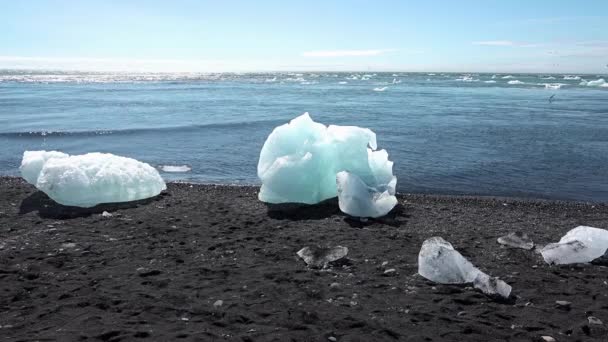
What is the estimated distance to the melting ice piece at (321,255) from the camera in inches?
212

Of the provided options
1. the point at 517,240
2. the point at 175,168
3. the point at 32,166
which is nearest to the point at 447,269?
the point at 517,240

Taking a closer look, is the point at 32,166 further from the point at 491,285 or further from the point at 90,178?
the point at 491,285

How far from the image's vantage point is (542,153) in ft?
43.3

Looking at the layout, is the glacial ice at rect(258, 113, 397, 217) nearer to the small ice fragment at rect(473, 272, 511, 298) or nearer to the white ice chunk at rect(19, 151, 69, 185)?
the small ice fragment at rect(473, 272, 511, 298)

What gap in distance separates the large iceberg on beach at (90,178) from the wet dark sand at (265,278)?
344 mm

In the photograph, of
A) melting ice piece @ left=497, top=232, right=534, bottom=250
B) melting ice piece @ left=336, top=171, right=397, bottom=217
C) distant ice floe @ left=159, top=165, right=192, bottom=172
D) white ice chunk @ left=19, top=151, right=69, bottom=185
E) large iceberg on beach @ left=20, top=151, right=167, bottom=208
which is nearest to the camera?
melting ice piece @ left=497, top=232, right=534, bottom=250

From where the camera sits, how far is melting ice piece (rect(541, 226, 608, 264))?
17.8 ft

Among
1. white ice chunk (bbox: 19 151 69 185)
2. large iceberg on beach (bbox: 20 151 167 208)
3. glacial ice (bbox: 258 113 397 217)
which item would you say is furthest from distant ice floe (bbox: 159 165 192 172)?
glacial ice (bbox: 258 113 397 217)

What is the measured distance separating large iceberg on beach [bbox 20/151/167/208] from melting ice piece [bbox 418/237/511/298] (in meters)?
5.02

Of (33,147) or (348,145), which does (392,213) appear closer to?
(348,145)

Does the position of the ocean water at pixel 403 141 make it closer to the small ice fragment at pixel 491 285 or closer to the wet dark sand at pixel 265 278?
the wet dark sand at pixel 265 278

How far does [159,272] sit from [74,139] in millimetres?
12253

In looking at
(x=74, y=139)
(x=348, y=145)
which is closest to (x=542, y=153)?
(x=348, y=145)

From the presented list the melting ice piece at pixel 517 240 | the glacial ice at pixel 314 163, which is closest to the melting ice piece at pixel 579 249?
the melting ice piece at pixel 517 240
